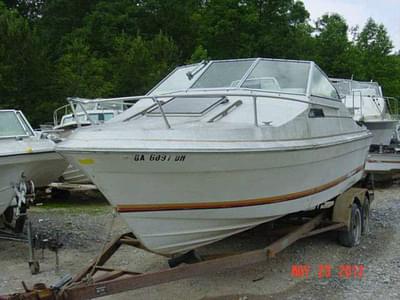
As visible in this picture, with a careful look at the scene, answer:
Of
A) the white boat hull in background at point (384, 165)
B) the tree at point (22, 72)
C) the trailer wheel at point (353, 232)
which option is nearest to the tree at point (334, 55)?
the tree at point (22, 72)

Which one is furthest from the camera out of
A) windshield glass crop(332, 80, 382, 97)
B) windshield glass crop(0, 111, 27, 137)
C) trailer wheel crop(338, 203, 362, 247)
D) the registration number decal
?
windshield glass crop(332, 80, 382, 97)

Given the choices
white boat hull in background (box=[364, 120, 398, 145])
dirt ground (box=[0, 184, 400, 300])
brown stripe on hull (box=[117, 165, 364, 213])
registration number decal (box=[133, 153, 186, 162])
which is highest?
registration number decal (box=[133, 153, 186, 162])

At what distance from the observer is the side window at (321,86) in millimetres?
6238

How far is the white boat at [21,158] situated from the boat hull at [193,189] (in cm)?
193

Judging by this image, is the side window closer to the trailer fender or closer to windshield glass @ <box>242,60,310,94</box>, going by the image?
windshield glass @ <box>242,60,310,94</box>

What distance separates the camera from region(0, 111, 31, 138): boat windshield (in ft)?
24.9

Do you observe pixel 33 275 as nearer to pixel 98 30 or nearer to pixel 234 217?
pixel 234 217

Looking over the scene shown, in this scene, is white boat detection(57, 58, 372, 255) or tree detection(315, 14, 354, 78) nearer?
white boat detection(57, 58, 372, 255)

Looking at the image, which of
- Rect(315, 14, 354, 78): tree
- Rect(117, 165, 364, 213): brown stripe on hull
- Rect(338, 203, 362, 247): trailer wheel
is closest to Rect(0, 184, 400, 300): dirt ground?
Rect(338, 203, 362, 247): trailer wheel

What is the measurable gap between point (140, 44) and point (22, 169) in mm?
21821

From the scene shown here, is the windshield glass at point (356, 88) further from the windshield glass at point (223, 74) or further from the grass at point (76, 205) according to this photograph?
the windshield glass at point (223, 74)

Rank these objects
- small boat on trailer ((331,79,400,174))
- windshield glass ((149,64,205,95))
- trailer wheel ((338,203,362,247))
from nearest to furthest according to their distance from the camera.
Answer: windshield glass ((149,64,205,95)) < trailer wheel ((338,203,362,247)) < small boat on trailer ((331,79,400,174))

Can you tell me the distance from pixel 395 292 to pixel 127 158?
2979 millimetres

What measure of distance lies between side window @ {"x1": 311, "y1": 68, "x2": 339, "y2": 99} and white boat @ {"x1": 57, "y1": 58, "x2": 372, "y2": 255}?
39mm
